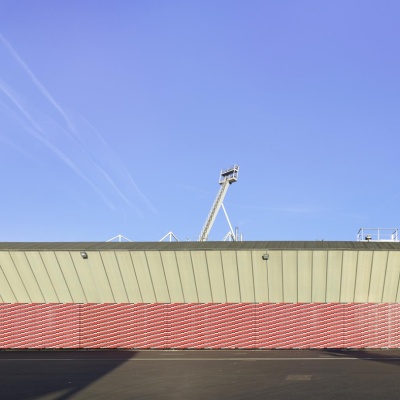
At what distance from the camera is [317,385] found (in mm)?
16062

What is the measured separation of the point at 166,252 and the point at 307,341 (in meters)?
9.37

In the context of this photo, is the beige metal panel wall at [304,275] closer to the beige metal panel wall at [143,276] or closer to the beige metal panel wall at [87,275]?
the beige metal panel wall at [143,276]

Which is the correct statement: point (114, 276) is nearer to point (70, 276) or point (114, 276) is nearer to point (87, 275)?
point (87, 275)

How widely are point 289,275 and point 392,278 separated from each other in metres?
5.73

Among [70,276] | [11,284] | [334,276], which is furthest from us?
[11,284]

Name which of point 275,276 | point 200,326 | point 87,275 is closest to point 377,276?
point 275,276

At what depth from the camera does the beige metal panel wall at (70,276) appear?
33.0m

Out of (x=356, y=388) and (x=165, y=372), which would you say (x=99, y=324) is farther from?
(x=356, y=388)

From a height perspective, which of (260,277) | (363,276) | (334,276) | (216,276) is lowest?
(363,276)

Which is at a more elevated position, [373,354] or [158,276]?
[158,276]

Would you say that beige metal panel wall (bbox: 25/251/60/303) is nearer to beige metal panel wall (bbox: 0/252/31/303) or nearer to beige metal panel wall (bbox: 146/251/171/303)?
beige metal panel wall (bbox: 0/252/31/303)

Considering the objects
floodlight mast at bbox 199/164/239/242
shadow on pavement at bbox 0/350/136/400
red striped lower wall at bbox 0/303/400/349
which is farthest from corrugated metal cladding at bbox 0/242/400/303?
floodlight mast at bbox 199/164/239/242

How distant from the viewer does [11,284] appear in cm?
3381

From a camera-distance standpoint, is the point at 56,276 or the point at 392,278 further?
the point at 56,276
